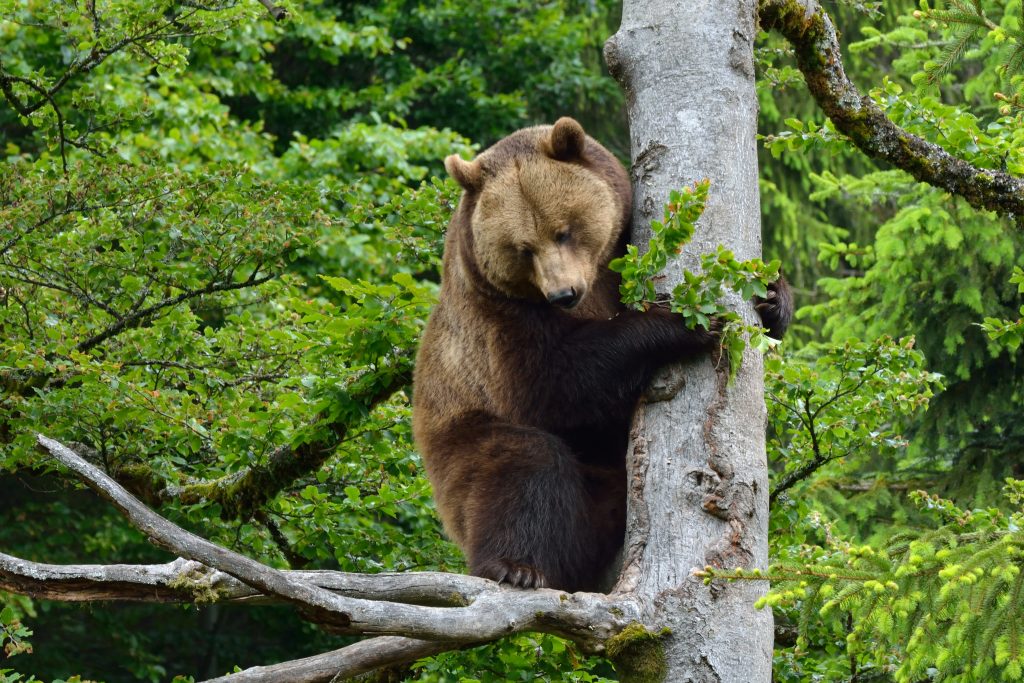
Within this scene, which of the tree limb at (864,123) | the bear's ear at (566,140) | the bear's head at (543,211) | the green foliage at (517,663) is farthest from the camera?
the bear's ear at (566,140)

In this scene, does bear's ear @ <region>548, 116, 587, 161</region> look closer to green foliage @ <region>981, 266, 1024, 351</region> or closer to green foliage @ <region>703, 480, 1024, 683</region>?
green foliage @ <region>981, 266, 1024, 351</region>

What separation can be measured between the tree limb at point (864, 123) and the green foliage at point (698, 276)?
1173mm

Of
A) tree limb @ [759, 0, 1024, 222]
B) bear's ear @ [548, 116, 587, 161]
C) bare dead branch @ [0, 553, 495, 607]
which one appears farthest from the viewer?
bear's ear @ [548, 116, 587, 161]

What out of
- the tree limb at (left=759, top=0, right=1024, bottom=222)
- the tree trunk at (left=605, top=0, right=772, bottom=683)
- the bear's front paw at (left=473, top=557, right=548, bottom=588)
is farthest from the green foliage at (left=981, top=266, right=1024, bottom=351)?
the bear's front paw at (left=473, top=557, right=548, bottom=588)

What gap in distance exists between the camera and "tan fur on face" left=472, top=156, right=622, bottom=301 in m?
5.21

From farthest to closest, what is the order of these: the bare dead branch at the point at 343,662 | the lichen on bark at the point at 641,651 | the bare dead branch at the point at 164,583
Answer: the lichen on bark at the point at 641,651 < the bare dead branch at the point at 343,662 < the bare dead branch at the point at 164,583

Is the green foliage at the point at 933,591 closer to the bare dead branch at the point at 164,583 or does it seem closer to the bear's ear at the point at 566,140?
the bare dead branch at the point at 164,583

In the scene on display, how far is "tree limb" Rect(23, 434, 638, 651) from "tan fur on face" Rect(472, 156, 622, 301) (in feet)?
5.65

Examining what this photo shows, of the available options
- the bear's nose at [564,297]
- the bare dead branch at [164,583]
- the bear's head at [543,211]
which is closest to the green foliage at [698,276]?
the bear's nose at [564,297]

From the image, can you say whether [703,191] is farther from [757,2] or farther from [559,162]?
[559,162]

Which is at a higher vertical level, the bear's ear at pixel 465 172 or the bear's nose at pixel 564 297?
the bear's ear at pixel 465 172

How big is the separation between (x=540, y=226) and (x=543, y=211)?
0.27ft

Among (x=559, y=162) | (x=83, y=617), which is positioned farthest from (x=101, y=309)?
(x=83, y=617)

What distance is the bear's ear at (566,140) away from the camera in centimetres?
541
